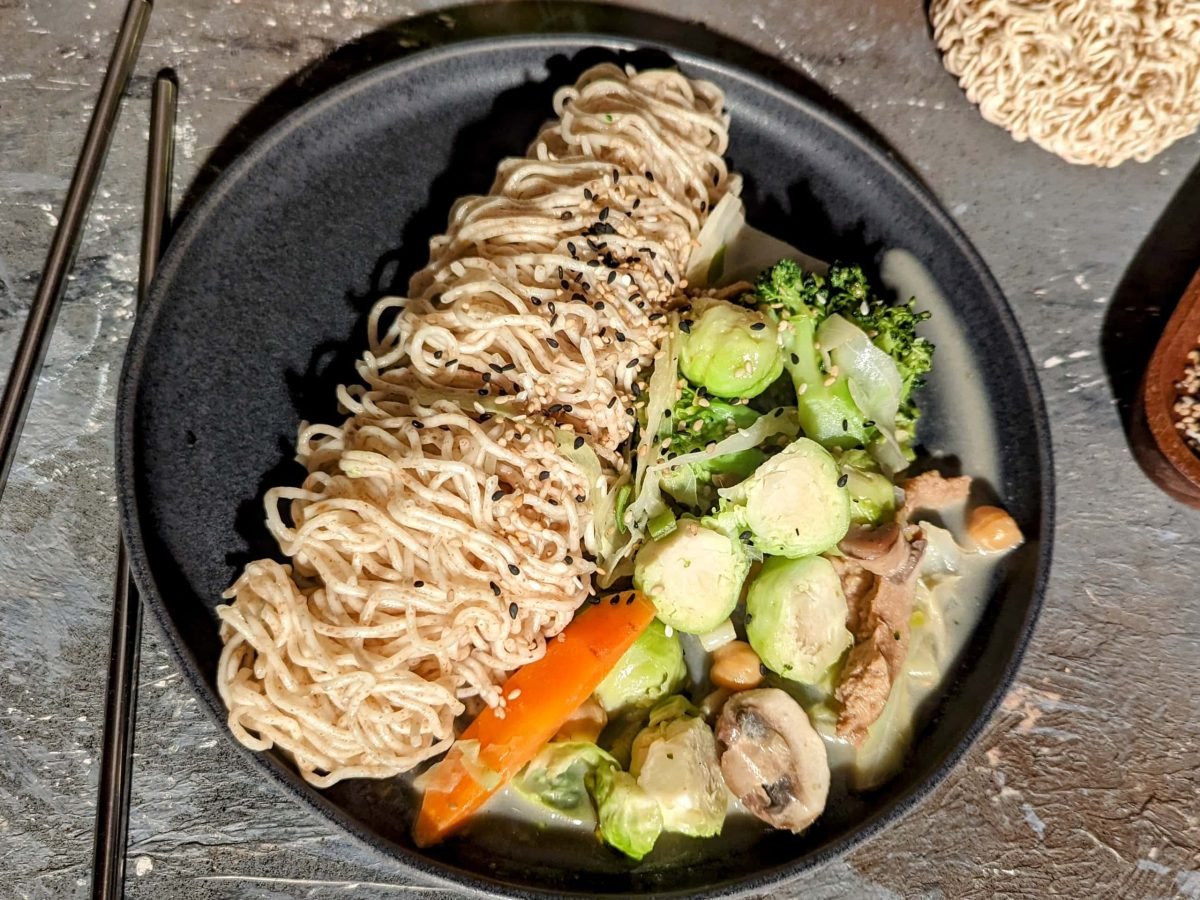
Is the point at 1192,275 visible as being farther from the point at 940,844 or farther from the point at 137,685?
the point at 137,685

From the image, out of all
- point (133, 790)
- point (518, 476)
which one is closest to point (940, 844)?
point (518, 476)

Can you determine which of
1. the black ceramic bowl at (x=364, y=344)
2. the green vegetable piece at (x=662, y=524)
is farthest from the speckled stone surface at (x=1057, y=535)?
the green vegetable piece at (x=662, y=524)

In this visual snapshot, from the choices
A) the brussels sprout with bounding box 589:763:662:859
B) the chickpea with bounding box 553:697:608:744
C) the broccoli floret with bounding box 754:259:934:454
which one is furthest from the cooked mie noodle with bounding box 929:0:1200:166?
the brussels sprout with bounding box 589:763:662:859

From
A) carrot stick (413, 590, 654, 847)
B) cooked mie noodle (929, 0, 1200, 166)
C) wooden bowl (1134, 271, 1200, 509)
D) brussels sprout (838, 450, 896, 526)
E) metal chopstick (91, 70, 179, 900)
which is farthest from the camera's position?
cooked mie noodle (929, 0, 1200, 166)

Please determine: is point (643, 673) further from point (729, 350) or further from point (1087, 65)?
point (1087, 65)

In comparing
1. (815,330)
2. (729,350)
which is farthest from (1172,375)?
(729,350)

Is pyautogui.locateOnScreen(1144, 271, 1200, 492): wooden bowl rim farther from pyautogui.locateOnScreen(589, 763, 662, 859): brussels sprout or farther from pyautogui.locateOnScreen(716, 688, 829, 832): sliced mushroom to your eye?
pyautogui.locateOnScreen(589, 763, 662, 859): brussels sprout

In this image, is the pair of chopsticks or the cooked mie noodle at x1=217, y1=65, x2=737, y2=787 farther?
the pair of chopsticks
